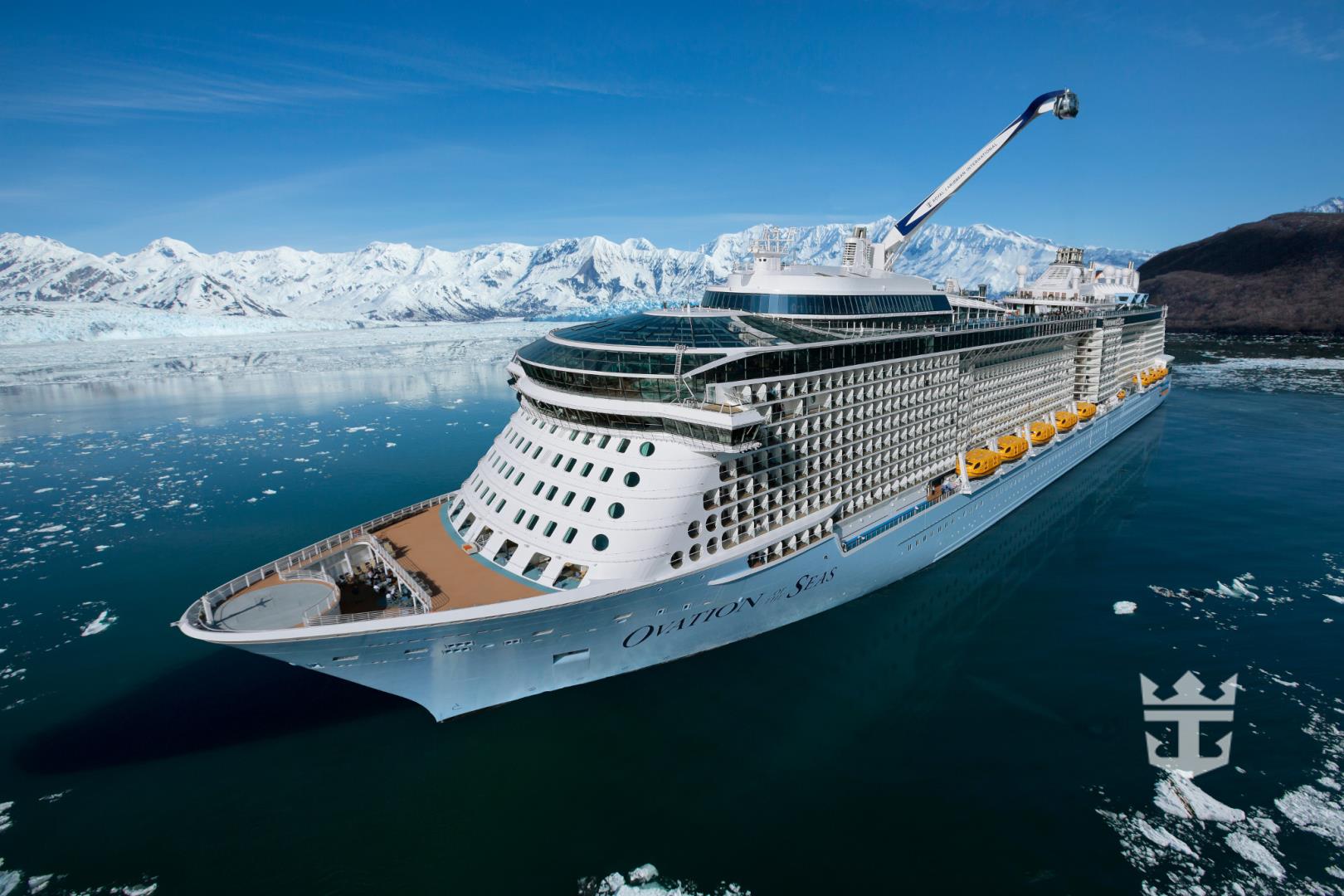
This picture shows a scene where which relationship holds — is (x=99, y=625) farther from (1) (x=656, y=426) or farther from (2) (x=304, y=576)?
(1) (x=656, y=426)

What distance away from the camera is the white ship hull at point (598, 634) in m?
13.3

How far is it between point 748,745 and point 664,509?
18.6 ft

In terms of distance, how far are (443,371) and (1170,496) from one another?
6988cm

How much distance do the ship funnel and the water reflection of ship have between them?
60.4ft

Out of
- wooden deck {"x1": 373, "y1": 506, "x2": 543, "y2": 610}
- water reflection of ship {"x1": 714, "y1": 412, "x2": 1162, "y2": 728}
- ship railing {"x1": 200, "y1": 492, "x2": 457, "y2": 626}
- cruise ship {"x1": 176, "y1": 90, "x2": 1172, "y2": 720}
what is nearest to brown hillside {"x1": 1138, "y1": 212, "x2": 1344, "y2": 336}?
water reflection of ship {"x1": 714, "y1": 412, "x2": 1162, "y2": 728}

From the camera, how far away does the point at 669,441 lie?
15.4 meters

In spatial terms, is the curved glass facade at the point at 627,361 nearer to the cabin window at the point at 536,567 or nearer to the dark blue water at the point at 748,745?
the cabin window at the point at 536,567

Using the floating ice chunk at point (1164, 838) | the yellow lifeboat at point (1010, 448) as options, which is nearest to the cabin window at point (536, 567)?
the floating ice chunk at point (1164, 838)

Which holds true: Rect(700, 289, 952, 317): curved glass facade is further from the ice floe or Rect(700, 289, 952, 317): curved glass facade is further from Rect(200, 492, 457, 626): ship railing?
the ice floe

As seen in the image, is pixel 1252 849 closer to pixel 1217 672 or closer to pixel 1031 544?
pixel 1217 672

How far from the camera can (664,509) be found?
1481 centimetres

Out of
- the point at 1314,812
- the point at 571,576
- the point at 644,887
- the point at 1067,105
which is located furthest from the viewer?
the point at 1067,105

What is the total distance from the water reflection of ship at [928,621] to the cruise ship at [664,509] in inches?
29.0

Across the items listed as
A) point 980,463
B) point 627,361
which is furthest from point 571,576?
point 980,463
